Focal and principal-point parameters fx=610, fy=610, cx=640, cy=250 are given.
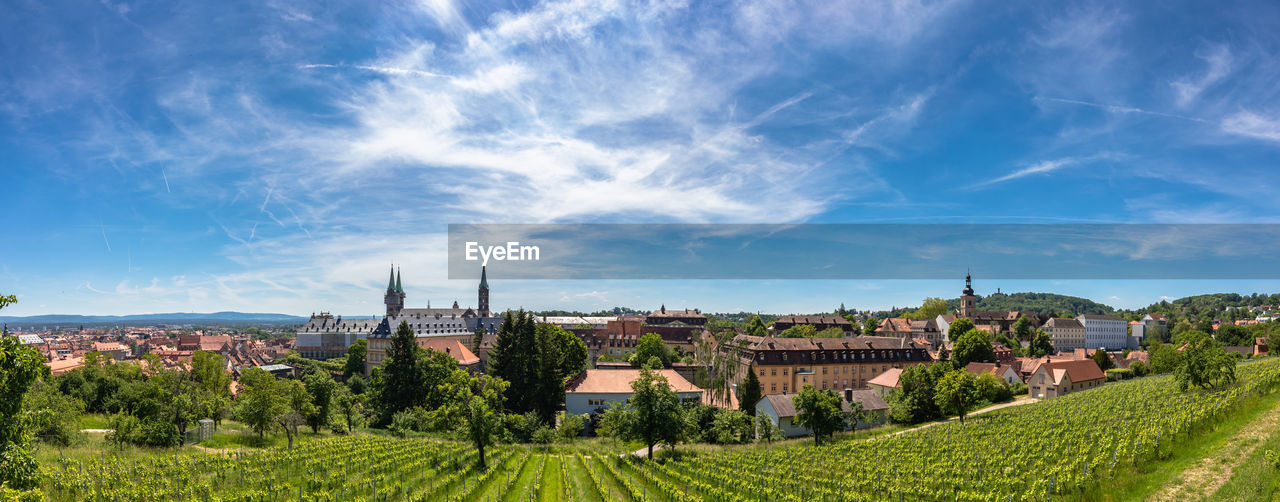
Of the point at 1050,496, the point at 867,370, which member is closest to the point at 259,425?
the point at 1050,496

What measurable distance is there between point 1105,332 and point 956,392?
460 feet

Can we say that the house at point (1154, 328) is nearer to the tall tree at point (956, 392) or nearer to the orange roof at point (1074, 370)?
the orange roof at point (1074, 370)

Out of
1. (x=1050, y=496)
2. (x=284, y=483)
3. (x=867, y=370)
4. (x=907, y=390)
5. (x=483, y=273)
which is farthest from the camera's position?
(x=483, y=273)

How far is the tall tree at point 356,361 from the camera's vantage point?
101 meters

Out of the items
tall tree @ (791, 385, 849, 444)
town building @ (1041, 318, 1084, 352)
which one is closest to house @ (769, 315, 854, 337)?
town building @ (1041, 318, 1084, 352)

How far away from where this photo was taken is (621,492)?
28.3 metres

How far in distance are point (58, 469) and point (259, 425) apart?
16.0 metres

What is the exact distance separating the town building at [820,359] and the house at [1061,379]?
13.1 m

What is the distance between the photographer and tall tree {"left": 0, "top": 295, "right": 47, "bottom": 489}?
41.0ft

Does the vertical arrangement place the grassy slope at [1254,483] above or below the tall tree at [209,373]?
above

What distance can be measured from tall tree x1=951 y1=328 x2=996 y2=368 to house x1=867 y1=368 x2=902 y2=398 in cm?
2035

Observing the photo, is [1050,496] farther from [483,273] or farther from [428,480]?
[483,273]

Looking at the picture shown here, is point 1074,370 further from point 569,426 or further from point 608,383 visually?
point 569,426

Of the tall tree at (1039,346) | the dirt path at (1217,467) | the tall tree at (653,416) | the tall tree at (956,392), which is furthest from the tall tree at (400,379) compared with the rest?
the tall tree at (1039,346)
